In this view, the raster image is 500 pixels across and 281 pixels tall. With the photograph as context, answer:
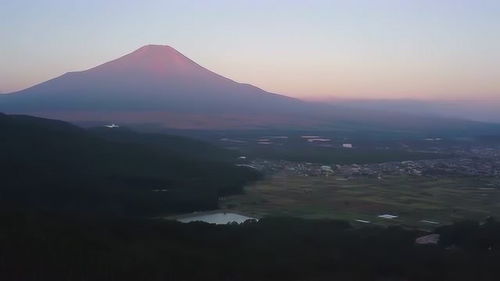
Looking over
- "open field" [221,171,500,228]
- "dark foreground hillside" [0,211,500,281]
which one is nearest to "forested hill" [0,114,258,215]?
"open field" [221,171,500,228]

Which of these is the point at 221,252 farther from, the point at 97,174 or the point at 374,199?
the point at 374,199

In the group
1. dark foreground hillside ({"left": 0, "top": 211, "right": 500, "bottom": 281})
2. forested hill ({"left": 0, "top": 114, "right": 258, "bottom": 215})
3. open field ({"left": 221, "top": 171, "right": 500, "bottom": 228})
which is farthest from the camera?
open field ({"left": 221, "top": 171, "right": 500, "bottom": 228})

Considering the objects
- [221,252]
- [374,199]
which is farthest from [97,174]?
[221,252]

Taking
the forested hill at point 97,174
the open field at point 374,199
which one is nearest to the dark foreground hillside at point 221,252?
the forested hill at point 97,174

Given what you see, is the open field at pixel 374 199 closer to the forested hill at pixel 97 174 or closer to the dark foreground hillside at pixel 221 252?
the forested hill at pixel 97 174

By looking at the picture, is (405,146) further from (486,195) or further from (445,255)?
(445,255)

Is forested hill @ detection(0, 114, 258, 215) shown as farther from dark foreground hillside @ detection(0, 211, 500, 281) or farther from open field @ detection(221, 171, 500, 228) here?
dark foreground hillside @ detection(0, 211, 500, 281)
